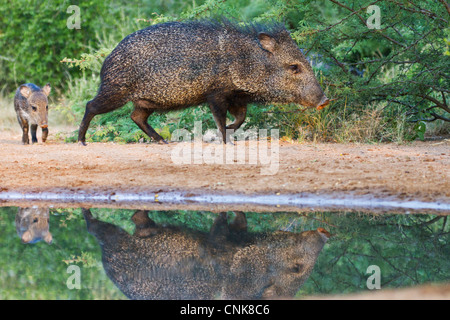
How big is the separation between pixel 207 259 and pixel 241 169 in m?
2.60

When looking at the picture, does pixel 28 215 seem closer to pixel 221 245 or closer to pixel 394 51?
pixel 221 245

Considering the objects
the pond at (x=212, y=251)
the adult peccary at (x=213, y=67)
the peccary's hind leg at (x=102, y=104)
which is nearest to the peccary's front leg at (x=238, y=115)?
the adult peccary at (x=213, y=67)

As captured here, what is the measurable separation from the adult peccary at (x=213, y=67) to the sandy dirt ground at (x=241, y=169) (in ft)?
2.18

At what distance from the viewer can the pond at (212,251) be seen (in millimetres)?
3250

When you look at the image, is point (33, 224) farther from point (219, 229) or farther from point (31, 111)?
point (31, 111)

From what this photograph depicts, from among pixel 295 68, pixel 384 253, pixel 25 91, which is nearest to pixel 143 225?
pixel 384 253

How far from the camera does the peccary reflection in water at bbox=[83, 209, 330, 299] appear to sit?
3.23 m

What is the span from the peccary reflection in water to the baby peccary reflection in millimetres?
335

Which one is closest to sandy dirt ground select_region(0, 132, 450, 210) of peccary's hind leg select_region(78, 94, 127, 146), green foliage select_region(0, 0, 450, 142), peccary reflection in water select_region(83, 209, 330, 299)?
peccary's hind leg select_region(78, 94, 127, 146)

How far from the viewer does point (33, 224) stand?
15.3ft

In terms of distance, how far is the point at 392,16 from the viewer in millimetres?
8062

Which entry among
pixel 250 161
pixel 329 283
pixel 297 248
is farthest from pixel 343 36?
pixel 329 283

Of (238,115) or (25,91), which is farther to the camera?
(25,91)

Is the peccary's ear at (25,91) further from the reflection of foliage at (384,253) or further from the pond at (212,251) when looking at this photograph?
the reflection of foliage at (384,253)
